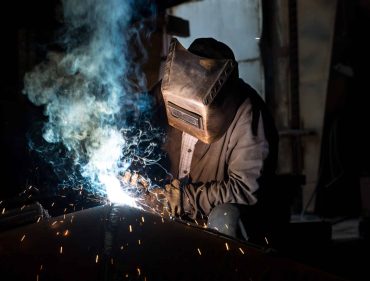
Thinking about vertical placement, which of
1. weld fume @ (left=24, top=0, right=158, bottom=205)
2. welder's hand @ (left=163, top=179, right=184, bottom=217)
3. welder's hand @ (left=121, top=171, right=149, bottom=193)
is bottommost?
welder's hand @ (left=163, top=179, right=184, bottom=217)

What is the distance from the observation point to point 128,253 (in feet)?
6.68

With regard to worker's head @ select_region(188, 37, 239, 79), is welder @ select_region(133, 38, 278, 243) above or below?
below

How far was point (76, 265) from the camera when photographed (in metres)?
1.93

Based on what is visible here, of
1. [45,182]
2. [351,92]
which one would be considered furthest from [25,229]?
[351,92]

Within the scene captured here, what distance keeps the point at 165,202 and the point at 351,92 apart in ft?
21.1

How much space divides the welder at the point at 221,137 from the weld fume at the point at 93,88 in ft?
2.66

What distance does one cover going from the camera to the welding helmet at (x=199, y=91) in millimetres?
3174

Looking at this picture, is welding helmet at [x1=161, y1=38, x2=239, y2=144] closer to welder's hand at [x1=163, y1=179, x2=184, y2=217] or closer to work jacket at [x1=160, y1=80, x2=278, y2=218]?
work jacket at [x1=160, y1=80, x2=278, y2=218]

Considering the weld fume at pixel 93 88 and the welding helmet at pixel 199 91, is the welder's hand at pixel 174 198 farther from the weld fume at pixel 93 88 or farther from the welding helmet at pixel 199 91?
the weld fume at pixel 93 88

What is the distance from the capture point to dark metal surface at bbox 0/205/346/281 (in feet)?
6.32

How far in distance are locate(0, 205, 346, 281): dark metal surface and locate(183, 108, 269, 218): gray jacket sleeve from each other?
1039 millimetres

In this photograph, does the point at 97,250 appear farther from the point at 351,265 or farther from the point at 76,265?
the point at 351,265

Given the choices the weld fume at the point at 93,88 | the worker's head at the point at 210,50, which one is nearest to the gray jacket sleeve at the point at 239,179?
the worker's head at the point at 210,50

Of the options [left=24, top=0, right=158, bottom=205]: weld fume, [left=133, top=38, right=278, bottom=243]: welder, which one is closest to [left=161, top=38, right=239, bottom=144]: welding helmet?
[left=133, top=38, right=278, bottom=243]: welder
